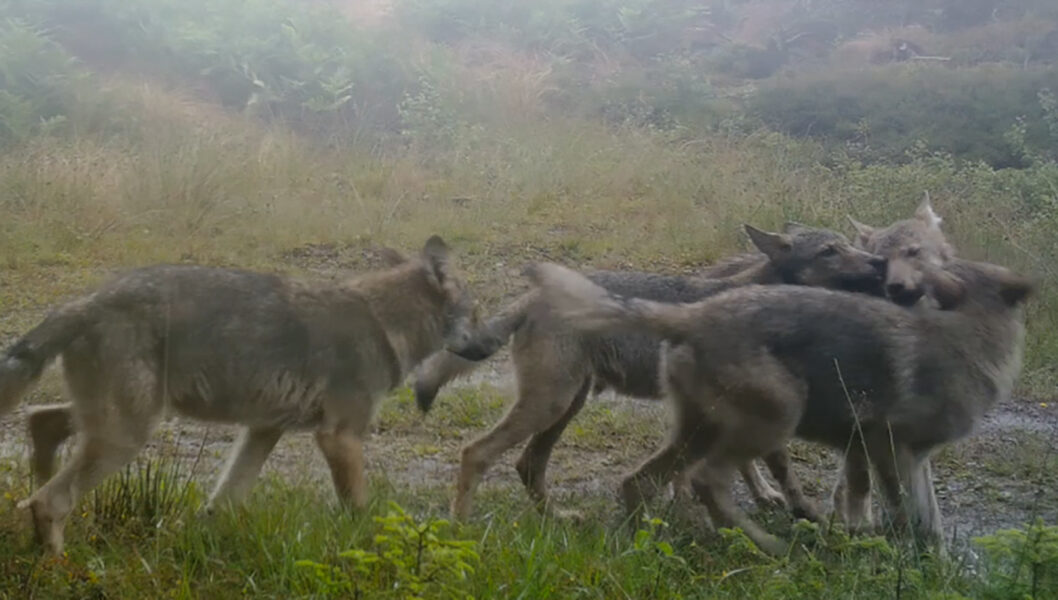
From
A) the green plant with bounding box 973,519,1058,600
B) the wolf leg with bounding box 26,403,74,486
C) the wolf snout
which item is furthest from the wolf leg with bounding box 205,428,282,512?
the wolf snout

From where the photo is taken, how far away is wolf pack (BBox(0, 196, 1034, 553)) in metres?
4.18

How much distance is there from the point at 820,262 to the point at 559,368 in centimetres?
188

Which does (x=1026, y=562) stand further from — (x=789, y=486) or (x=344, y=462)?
(x=344, y=462)

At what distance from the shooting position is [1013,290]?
5.26m

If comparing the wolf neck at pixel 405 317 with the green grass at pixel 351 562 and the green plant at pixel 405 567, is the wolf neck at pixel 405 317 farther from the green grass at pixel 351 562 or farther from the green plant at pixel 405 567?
the green plant at pixel 405 567

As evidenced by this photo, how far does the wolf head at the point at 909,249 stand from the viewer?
18.7 feet

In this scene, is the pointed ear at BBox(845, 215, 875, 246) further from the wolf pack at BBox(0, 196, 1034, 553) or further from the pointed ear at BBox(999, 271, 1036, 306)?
the pointed ear at BBox(999, 271, 1036, 306)

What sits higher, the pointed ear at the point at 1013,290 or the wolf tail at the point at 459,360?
the pointed ear at the point at 1013,290

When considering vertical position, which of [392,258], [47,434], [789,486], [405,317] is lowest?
[789,486]

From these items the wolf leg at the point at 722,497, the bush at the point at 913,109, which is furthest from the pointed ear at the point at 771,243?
the bush at the point at 913,109

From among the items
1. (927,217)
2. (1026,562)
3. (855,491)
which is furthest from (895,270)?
(1026,562)

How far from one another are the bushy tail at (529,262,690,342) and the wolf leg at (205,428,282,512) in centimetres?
147

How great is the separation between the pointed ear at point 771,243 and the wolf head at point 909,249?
600 mm

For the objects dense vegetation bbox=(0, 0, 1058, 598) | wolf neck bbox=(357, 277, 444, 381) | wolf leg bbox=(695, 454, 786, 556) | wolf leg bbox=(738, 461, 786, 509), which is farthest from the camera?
wolf leg bbox=(738, 461, 786, 509)
